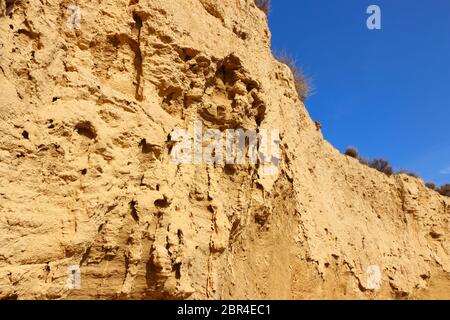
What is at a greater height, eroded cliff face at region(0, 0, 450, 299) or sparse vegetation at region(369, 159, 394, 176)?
sparse vegetation at region(369, 159, 394, 176)

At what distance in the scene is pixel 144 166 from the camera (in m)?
3.25

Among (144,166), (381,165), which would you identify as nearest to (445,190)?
(381,165)

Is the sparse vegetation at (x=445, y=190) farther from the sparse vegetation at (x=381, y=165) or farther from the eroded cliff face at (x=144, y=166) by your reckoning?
the eroded cliff face at (x=144, y=166)

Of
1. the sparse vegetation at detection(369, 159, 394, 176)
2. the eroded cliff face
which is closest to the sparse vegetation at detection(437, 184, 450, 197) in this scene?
the sparse vegetation at detection(369, 159, 394, 176)

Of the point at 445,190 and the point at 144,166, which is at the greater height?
the point at 445,190

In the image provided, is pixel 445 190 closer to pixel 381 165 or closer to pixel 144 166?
pixel 381 165

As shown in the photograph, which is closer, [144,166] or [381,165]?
[144,166]

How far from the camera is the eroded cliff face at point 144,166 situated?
254 centimetres

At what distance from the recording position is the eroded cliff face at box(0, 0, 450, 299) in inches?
100.0

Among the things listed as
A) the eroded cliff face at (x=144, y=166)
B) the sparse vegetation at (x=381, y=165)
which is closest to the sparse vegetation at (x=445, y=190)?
the sparse vegetation at (x=381, y=165)

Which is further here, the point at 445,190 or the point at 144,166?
the point at 445,190

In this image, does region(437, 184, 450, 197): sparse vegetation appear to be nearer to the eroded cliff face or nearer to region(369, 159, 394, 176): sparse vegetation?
region(369, 159, 394, 176): sparse vegetation
